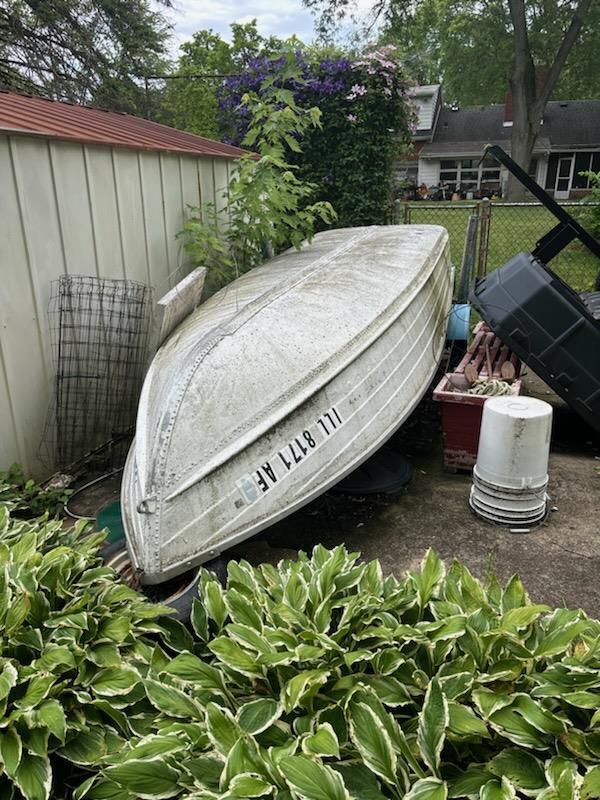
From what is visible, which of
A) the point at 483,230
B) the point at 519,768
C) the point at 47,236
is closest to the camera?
the point at 519,768

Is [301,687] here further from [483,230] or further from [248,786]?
[483,230]

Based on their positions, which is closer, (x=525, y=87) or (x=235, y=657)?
(x=235, y=657)

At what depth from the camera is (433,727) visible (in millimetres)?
1418

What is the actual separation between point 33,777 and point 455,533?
242 centimetres

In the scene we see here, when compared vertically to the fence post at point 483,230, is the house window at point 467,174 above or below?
above

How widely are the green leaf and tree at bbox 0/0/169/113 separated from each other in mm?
11948

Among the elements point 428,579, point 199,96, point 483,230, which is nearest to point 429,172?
point 199,96

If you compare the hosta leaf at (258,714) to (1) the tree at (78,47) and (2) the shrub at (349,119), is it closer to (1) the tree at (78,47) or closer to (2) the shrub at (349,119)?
(2) the shrub at (349,119)

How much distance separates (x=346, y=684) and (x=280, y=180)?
3853mm

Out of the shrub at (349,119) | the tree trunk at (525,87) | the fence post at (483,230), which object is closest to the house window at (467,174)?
the tree trunk at (525,87)

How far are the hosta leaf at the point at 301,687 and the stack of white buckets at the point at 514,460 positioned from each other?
6.71 ft

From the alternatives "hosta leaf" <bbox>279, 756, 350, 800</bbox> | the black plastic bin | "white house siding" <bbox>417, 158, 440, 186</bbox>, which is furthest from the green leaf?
"white house siding" <bbox>417, 158, 440, 186</bbox>

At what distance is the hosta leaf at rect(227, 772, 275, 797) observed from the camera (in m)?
1.29

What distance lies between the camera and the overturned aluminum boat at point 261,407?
2.51 m
